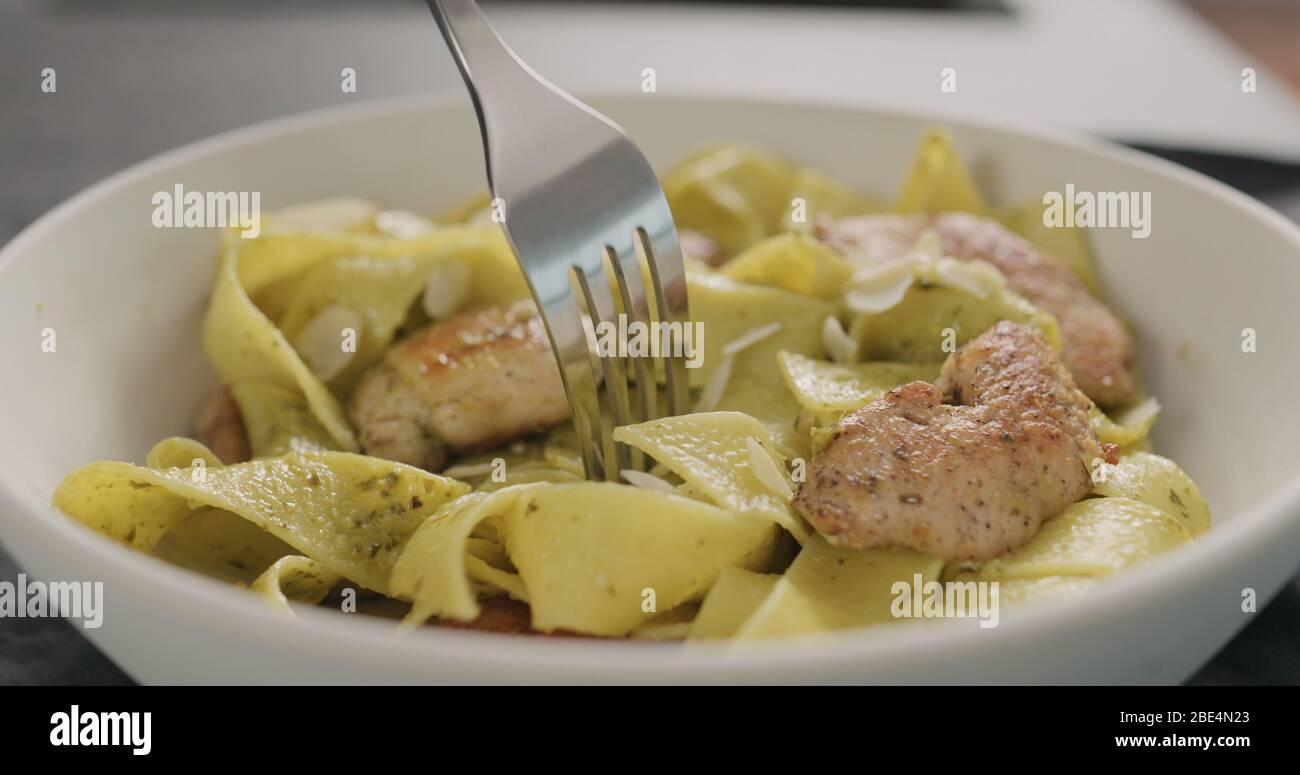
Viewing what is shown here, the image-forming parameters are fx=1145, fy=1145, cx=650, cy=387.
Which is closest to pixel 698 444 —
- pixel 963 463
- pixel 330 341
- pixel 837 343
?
pixel 963 463

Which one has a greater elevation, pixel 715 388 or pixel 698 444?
pixel 715 388

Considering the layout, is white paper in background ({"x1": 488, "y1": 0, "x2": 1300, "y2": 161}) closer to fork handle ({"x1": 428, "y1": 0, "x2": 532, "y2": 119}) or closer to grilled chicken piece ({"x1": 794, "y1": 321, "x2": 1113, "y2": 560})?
fork handle ({"x1": 428, "y1": 0, "x2": 532, "y2": 119})

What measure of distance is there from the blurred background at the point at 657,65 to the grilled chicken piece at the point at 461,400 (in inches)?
57.6

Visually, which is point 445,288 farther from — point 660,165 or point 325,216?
point 660,165

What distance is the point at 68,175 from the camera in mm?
4844

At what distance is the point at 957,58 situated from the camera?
671 centimetres

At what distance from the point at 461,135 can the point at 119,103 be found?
102 inches

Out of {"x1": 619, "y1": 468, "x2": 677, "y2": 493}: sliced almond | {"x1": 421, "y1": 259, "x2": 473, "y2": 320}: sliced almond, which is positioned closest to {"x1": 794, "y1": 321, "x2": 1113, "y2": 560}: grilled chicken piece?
{"x1": 619, "y1": 468, "x2": 677, "y2": 493}: sliced almond

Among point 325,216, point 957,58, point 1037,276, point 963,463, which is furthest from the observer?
point 957,58

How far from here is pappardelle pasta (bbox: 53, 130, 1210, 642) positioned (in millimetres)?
2285

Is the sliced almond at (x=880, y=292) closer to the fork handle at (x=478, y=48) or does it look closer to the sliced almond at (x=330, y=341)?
the fork handle at (x=478, y=48)

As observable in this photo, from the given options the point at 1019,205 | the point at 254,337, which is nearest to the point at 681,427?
the point at 254,337

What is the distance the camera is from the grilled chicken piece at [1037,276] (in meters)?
3.13

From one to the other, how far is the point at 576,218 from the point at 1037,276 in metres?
1.43
